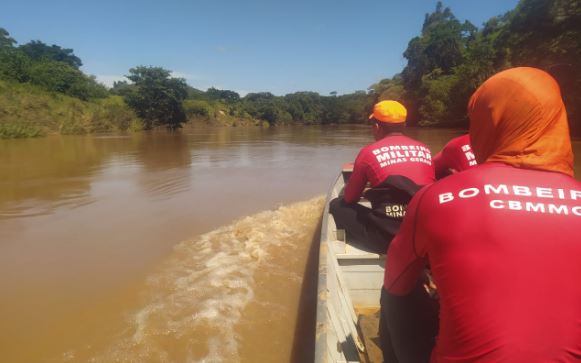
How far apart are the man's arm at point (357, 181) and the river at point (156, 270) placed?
115cm

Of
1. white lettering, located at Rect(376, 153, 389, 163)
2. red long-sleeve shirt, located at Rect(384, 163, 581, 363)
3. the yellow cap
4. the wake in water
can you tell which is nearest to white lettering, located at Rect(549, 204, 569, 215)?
red long-sleeve shirt, located at Rect(384, 163, 581, 363)

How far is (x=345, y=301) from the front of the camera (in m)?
2.56

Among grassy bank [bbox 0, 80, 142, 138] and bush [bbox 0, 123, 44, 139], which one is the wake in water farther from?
grassy bank [bbox 0, 80, 142, 138]

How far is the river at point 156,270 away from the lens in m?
2.96

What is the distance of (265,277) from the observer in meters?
4.02

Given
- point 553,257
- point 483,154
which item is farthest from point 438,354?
point 483,154

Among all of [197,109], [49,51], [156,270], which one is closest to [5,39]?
[49,51]

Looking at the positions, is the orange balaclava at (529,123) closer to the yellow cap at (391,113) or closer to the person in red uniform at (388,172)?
the person in red uniform at (388,172)

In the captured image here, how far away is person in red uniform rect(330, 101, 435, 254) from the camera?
2.73 metres

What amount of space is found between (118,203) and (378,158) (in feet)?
18.7

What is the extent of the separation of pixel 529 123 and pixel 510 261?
406 millimetres

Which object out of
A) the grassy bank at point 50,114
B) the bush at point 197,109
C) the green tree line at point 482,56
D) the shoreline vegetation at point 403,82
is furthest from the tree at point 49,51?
the green tree line at point 482,56

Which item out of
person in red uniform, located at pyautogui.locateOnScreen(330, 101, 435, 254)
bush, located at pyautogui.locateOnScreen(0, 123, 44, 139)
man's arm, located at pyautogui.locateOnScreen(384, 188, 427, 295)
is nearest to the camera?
man's arm, located at pyautogui.locateOnScreen(384, 188, 427, 295)

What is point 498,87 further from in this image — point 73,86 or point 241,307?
point 73,86
